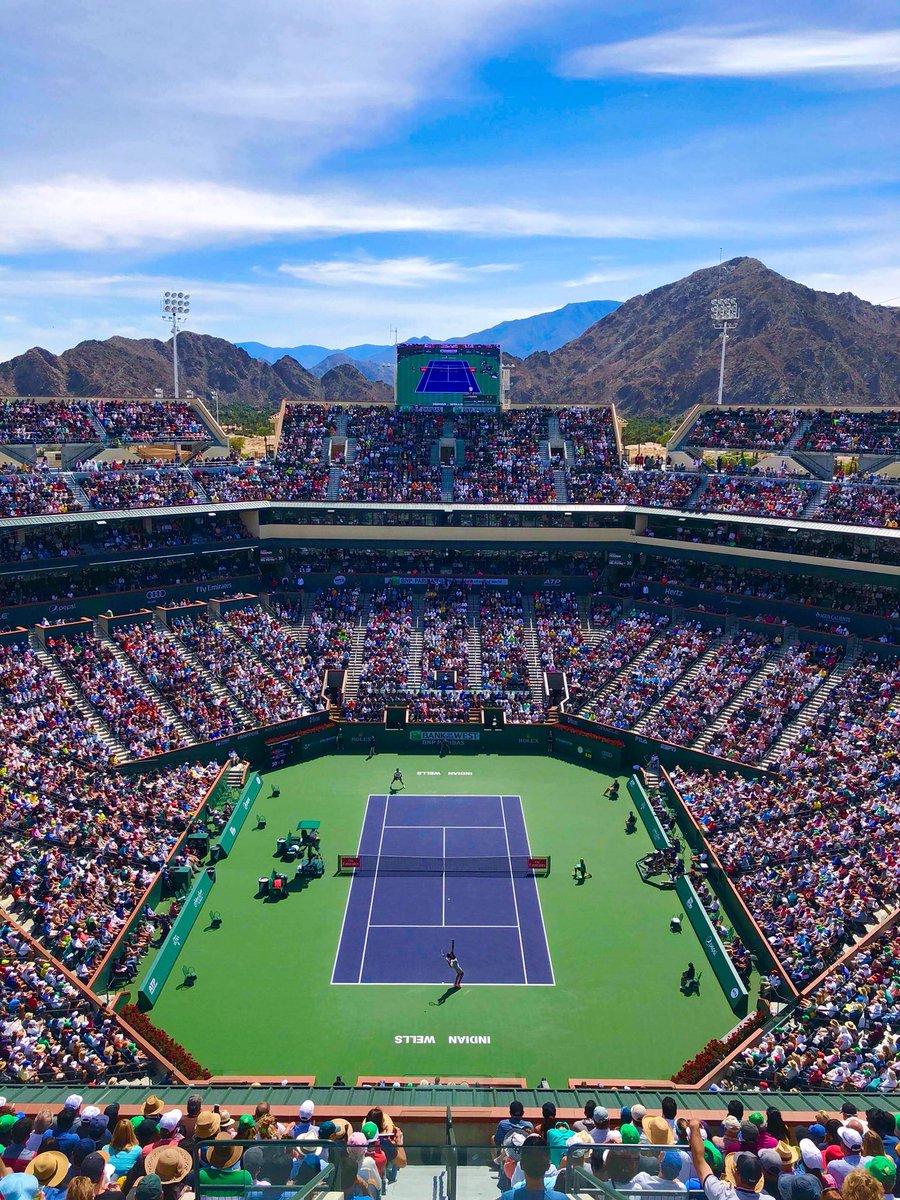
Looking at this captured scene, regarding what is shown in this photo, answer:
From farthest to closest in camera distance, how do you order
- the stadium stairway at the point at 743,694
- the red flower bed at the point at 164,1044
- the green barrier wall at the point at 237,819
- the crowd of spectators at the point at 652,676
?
the crowd of spectators at the point at 652,676
the stadium stairway at the point at 743,694
the green barrier wall at the point at 237,819
the red flower bed at the point at 164,1044

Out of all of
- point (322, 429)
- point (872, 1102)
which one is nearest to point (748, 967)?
point (872, 1102)

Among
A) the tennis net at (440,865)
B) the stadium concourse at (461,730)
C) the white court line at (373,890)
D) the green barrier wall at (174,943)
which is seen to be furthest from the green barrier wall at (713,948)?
the green barrier wall at (174,943)

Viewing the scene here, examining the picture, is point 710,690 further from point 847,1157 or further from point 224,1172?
point 224,1172

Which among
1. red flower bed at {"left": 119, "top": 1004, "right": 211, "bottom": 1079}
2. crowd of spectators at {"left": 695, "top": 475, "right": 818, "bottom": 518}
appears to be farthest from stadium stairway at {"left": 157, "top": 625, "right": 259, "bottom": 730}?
crowd of spectators at {"left": 695, "top": 475, "right": 818, "bottom": 518}

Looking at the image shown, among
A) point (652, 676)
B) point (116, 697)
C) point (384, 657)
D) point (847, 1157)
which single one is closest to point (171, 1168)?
point (847, 1157)

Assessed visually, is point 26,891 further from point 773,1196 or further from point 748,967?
Answer: point 773,1196

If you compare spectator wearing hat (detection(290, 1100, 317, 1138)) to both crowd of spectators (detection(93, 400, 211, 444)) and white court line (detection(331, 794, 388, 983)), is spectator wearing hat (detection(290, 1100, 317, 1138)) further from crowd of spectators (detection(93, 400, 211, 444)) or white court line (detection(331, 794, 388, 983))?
crowd of spectators (detection(93, 400, 211, 444))

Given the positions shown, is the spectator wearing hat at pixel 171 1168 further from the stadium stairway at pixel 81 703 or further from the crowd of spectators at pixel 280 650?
the crowd of spectators at pixel 280 650

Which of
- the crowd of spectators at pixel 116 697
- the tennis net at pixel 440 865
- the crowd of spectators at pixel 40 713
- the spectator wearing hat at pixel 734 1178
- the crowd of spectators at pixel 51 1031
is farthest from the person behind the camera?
the crowd of spectators at pixel 116 697
